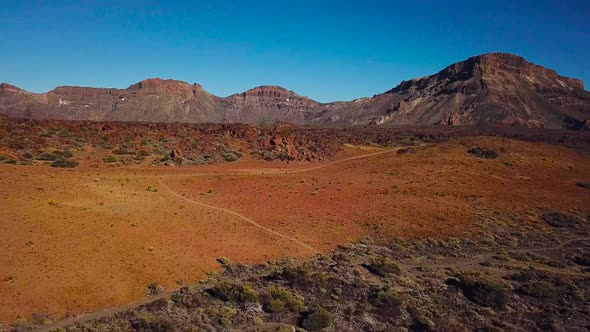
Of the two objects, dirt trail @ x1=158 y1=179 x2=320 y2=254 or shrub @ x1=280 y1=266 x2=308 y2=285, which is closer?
shrub @ x1=280 y1=266 x2=308 y2=285

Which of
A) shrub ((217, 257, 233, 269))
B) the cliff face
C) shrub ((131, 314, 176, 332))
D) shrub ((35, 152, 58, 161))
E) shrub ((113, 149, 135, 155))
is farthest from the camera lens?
the cliff face

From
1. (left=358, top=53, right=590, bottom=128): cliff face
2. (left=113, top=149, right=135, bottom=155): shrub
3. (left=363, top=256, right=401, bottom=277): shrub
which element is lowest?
(left=363, top=256, right=401, bottom=277): shrub

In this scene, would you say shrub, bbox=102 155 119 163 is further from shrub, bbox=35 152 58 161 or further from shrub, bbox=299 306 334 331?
shrub, bbox=299 306 334 331

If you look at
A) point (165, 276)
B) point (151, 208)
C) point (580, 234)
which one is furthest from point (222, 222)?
point (580, 234)

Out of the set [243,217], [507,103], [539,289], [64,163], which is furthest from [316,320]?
[507,103]

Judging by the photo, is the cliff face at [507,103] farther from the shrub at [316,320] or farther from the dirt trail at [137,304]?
the shrub at [316,320]

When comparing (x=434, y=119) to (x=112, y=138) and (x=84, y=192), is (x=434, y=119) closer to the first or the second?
(x=112, y=138)

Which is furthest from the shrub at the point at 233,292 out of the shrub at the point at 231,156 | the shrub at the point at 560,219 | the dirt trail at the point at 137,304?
the shrub at the point at 231,156

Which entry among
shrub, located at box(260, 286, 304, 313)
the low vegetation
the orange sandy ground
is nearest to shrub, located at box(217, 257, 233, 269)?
the low vegetation
